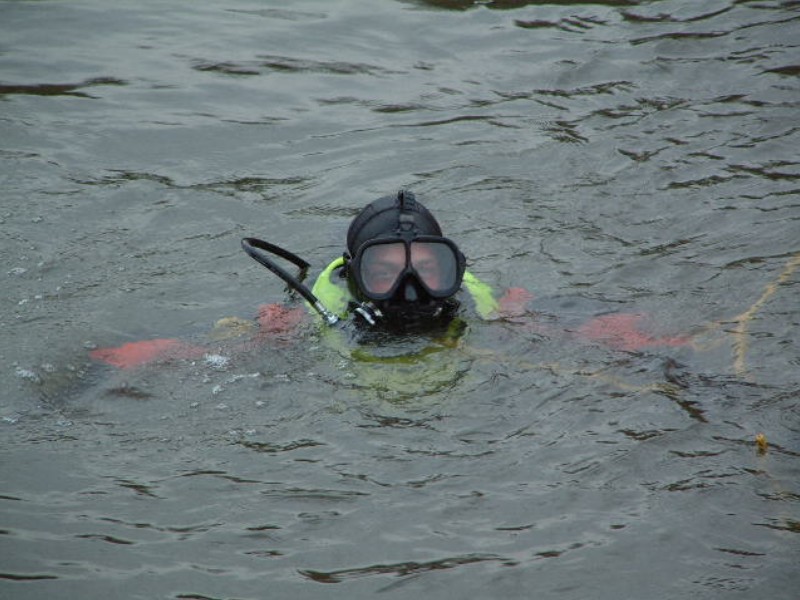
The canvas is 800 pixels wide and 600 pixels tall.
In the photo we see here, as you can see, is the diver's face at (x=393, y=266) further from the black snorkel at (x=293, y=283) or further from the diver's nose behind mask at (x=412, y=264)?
the black snorkel at (x=293, y=283)

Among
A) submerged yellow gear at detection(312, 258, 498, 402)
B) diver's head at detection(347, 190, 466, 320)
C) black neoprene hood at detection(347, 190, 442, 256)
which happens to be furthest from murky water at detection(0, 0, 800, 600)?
black neoprene hood at detection(347, 190, 442, 256)

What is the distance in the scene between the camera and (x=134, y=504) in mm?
4453

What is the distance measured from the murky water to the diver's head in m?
0.31

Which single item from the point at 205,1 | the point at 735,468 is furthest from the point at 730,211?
the point at 205,1

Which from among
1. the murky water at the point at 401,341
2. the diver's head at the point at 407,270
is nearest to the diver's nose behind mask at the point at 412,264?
the diver's head at the point at 407,270

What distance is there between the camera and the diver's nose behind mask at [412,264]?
545 centimetres

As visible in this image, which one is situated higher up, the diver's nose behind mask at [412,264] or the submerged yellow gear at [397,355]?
the diver's nose behind mask at [412,264]

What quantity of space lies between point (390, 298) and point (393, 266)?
0.18 metres

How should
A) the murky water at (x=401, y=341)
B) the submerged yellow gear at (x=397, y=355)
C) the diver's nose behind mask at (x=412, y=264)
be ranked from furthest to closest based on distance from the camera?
A: the diver's nose behind mask at (x=412, y=264) < the submerged yellow gear at (x=397, y=355) < the murky water at (x=401, y=341)

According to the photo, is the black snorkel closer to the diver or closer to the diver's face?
the diver

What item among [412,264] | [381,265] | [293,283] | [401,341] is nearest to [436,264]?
[412,264]

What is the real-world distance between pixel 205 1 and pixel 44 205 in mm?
4098

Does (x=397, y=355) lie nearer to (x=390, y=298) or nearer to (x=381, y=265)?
(x=390, y=298)

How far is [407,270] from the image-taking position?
536 centimetres
